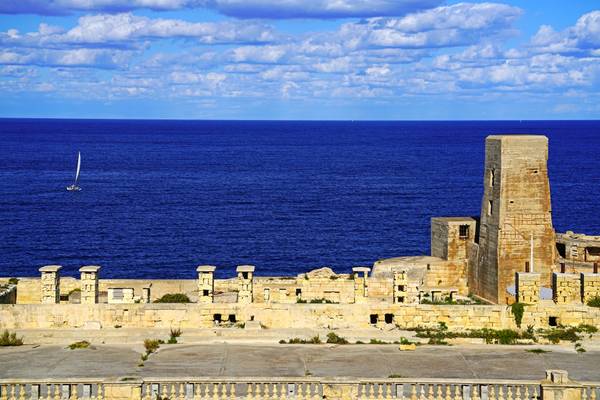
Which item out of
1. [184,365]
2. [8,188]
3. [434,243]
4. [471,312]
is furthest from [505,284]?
[8,188]

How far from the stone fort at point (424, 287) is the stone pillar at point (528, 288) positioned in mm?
31

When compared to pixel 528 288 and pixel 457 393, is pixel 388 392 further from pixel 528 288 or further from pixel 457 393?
pixel 528 288

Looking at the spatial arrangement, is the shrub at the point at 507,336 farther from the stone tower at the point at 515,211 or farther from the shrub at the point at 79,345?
the stone tower at the point at 515,211

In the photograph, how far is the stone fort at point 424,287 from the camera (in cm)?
3123

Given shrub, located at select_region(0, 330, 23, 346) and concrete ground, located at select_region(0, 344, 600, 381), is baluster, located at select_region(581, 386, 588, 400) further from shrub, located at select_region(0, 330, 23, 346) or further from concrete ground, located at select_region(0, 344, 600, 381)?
shrub, located at select_region(0, 330, 23, 346)

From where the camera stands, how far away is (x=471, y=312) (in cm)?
3162

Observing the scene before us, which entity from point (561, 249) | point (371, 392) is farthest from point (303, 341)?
point (561, 249)

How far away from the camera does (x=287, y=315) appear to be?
31562 millimetres

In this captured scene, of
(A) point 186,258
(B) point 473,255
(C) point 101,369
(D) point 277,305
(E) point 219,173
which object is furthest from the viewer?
(E) point 219,173

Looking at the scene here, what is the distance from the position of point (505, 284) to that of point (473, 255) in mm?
3017

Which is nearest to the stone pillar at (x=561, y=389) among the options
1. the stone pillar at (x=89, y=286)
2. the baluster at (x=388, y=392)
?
the baluster at (x=388, y=392)

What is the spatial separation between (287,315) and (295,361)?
489 centimetres

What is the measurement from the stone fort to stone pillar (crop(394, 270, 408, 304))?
3 centimetres

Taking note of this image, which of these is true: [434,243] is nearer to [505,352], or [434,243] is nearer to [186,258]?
[505,352]
